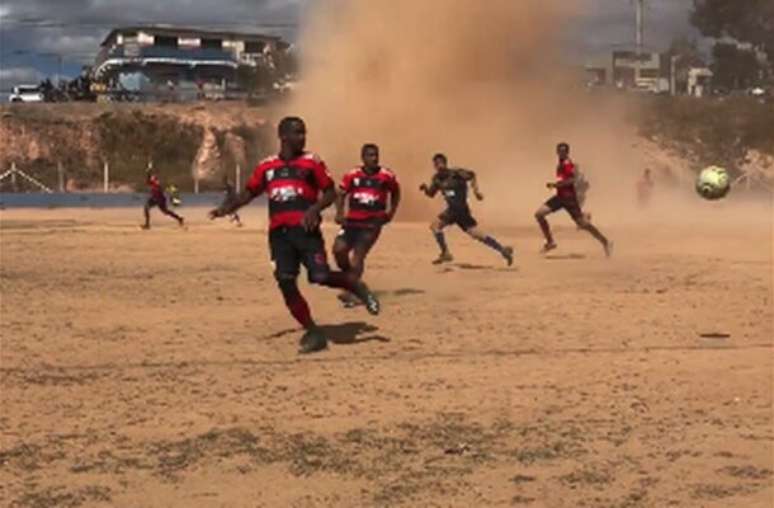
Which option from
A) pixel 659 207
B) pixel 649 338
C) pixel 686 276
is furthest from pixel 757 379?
pixel 659 207

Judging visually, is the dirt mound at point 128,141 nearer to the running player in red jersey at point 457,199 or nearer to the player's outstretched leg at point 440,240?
the player's outstretched leg at point 440,240

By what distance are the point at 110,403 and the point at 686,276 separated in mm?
8548

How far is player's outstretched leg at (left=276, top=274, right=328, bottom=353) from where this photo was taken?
8.02 m

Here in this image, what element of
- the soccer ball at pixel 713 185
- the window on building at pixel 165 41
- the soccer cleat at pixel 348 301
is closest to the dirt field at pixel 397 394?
the soccer cleat at pixel 348 301

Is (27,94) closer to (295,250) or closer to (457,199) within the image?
(457,199)

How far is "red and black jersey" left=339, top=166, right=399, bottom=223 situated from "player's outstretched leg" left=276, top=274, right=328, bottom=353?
93.4 inches

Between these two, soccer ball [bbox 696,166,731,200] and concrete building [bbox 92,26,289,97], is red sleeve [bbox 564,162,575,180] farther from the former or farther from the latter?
concrete building [bbox 92,26,289,97]

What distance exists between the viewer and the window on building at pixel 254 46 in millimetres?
92438

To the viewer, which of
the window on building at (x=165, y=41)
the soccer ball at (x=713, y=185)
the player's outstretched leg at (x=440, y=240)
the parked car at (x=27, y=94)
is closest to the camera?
the player's outstretched leg at (x=440, y=240)

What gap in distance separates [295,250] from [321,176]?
0.57 meters

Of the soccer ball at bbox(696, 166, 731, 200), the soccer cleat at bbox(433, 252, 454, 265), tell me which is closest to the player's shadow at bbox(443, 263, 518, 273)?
the soccer cleat at bbox(433, 252, 454, 265)

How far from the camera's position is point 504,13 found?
97.8 ft

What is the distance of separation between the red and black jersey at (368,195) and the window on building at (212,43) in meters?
85.2

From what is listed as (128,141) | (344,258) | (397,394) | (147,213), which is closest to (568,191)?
(344,258)
